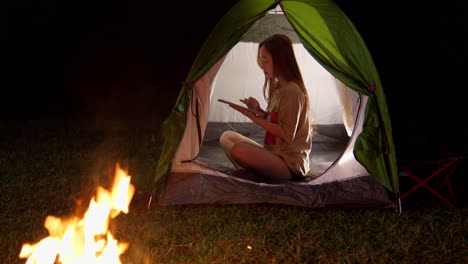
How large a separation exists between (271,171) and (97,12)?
43.9 ft

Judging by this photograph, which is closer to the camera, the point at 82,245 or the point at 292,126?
the point at 82,245

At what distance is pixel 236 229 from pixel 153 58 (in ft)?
34.0

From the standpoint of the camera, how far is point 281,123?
11.5 feet

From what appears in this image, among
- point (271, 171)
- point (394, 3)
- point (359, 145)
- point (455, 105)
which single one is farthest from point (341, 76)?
point (394, 3)

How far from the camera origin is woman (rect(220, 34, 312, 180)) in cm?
345

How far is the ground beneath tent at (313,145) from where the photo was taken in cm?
429

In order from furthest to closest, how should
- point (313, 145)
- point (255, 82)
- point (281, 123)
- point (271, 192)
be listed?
point (255, 82)
point (313, 145)
point (281, 123)
point (271, 192)

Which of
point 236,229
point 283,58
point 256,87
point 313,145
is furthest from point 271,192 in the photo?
point 256,87

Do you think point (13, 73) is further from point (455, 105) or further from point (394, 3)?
point (394, 3)

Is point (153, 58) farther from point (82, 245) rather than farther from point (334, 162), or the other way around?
point (82, 245)

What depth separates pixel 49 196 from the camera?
12.0 feet

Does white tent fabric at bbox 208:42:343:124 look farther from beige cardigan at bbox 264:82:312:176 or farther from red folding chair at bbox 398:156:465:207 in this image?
beige cardigan at bbox 264:82:312:176

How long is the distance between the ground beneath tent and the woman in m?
0.43

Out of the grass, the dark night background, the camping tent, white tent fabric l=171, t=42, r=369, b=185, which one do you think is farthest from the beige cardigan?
the dark night background
